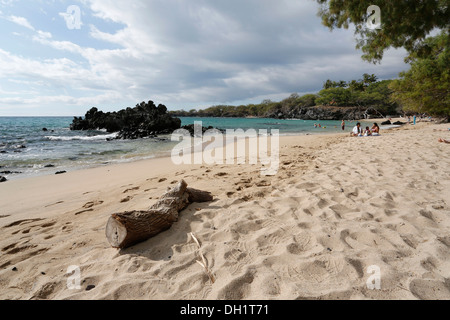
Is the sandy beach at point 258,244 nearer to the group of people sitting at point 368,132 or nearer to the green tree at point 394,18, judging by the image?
the green tree at point 394,18

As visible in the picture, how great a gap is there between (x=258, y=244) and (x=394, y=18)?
8.19 meters

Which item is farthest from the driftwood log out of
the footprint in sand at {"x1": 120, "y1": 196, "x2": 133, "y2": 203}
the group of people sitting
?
the group of people sitting

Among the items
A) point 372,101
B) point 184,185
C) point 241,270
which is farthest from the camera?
point 372,101

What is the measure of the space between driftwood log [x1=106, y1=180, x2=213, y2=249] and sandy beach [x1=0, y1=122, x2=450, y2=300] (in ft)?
0.35

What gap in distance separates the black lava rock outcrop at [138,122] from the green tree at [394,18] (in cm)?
1998

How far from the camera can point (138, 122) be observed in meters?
28.2

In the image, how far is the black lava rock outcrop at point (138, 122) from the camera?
947 inches

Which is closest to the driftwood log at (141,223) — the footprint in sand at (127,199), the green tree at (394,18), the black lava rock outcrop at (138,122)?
the footprint in sand at (127,199)

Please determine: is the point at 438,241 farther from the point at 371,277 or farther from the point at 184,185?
the point at 184,185

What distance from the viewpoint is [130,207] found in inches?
158

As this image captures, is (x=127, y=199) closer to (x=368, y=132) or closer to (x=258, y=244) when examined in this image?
(x=258, y=244)

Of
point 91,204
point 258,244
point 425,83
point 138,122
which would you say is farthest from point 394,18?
point 138,122
